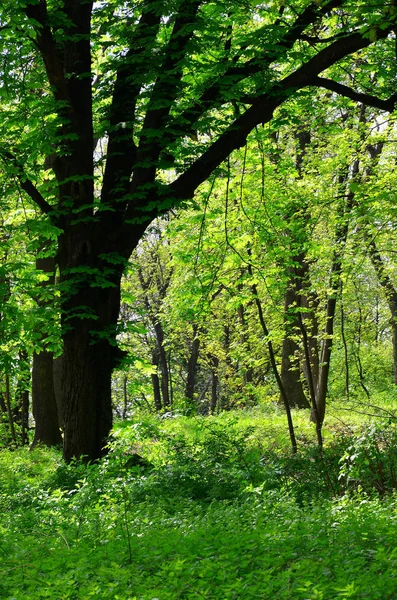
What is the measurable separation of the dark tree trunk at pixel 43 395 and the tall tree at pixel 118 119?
5829mm

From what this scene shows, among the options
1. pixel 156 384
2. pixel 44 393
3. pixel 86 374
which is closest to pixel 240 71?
pixel 86 374

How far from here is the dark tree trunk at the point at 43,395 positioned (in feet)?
49.1

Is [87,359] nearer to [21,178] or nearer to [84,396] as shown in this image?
[84,396]

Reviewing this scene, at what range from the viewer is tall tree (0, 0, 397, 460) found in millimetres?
8594

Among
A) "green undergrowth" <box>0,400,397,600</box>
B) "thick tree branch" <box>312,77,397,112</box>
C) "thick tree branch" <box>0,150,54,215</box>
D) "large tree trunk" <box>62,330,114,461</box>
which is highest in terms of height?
"thick tree branch" <box>312,77,397,112</box>

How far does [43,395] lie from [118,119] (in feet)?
25.1

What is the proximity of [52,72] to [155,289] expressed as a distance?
79.4ft

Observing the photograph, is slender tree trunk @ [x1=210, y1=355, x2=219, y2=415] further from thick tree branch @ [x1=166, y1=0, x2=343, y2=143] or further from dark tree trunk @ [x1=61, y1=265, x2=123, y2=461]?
thick tree branch @ [x1=166, y1=0, x2=343, y2=143]

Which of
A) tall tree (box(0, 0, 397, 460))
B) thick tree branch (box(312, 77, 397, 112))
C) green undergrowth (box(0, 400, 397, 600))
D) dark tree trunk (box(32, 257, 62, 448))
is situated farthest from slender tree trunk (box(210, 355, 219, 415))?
green undergrowth (box(0, 400, 397, 600))

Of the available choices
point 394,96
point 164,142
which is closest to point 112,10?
point 164,142

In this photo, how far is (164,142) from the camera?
8820 millimetres

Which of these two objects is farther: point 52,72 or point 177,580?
point 52,72

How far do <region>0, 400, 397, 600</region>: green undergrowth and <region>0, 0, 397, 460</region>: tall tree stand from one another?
1.86 m

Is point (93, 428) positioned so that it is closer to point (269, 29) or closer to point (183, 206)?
→ point (183, 206)
